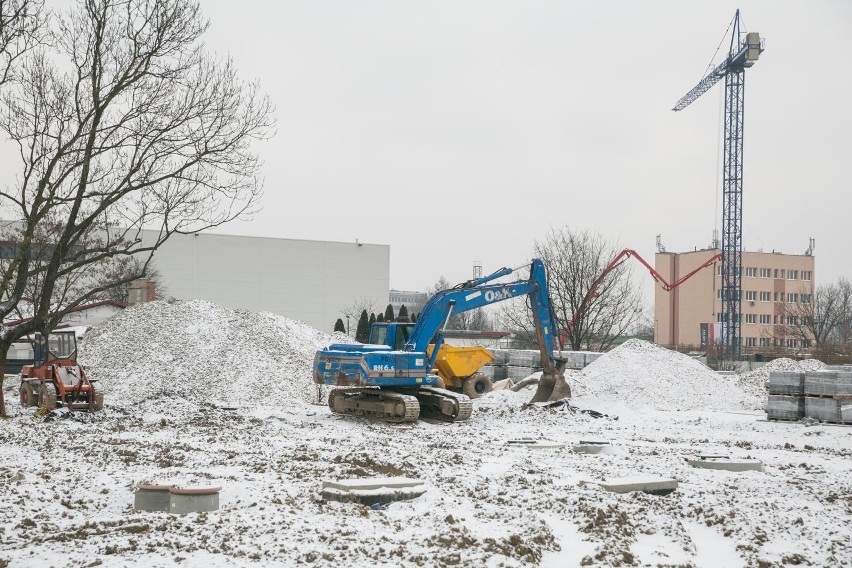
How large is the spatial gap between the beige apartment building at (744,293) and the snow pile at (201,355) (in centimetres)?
5026

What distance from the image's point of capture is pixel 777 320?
74562 mm

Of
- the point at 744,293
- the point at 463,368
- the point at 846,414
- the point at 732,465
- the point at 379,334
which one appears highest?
the point at 744,293

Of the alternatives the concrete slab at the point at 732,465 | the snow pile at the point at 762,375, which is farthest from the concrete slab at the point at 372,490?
the snow pile at the point at 762,375

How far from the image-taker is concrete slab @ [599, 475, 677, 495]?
10125 mm

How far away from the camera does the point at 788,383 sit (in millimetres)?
19266

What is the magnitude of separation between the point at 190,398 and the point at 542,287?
981cm

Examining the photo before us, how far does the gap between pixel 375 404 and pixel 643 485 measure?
31.8 feet

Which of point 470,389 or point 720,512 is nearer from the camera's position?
point 720,512

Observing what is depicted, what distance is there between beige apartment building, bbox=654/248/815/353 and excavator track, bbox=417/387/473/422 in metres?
56.5

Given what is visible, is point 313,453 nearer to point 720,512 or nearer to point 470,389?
point 720,512

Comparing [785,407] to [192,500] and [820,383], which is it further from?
[192,500]

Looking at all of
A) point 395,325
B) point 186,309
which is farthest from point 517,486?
point 186,309

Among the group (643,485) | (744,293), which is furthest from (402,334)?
(744,293)

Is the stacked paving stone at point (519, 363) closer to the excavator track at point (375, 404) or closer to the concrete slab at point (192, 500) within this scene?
the excavator track at point (375, 404)
